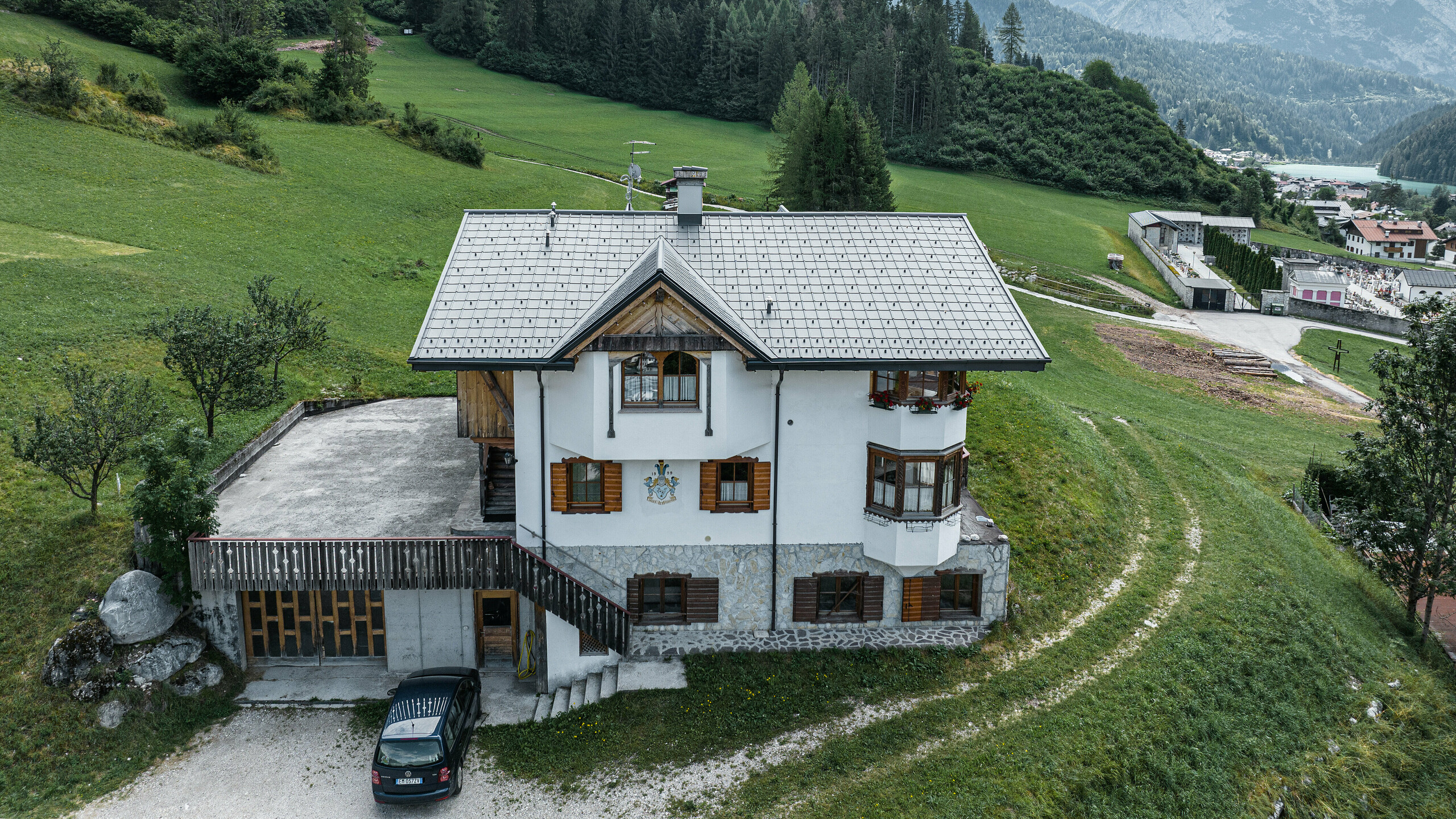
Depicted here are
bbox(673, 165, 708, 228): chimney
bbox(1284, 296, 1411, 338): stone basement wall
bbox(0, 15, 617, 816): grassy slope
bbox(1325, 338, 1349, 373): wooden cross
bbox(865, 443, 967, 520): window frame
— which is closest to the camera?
bbox(0, 15, 617, 816): grassy slope

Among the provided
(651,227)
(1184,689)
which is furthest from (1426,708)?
(651,227)

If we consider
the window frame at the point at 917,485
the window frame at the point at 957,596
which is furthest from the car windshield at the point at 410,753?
the window frame at the point at 957,596

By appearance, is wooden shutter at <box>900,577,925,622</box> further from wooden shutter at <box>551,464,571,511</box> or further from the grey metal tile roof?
the grey metal tile roof

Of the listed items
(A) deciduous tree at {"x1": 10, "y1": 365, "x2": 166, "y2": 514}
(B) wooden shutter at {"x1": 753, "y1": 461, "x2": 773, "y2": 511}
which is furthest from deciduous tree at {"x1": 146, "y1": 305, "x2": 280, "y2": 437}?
(B) wooden shutter at {"x1": 753, "y1": 461, "x2": 773, "y2": 511}

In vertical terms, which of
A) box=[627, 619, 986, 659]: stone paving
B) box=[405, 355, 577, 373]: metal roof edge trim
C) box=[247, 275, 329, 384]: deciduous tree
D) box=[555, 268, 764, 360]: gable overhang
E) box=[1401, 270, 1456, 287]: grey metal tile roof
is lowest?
box=[627, 619, 986, 659]: stone paving

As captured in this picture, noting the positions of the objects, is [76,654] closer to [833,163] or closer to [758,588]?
[758,588]

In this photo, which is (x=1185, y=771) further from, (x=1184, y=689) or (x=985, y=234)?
(x=985, y=234)

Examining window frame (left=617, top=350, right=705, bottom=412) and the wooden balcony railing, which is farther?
the wooden balcony railing
